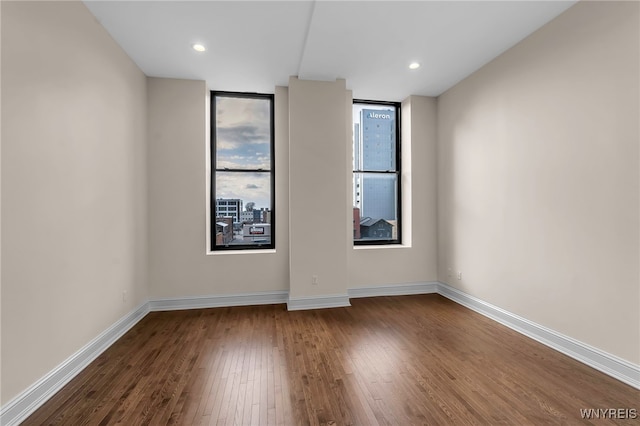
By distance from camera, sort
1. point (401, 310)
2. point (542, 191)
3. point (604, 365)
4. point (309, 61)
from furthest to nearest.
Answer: point (401, 310) → point (309, 61) → point (542, 191) → point (604, 365)

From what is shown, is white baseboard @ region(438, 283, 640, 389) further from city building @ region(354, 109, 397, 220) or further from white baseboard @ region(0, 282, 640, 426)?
city building @ region(354, 109, 397, 220)

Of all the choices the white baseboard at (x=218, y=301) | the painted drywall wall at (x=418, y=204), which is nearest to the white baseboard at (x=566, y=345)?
the painted drywall wall at (x=418, y=204)

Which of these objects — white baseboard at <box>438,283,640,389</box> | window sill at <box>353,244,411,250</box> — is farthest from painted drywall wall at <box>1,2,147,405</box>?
white baseboard at <box>438,283,640,389</box>

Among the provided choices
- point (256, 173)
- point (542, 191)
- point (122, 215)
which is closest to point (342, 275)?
point (256, 173)

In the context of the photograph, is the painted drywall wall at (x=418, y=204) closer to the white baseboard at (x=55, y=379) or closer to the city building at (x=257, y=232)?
the city building at (x=257, y=232)

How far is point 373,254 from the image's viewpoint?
170 inches

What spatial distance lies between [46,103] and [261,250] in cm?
276

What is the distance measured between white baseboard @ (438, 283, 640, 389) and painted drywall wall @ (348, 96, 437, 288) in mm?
884

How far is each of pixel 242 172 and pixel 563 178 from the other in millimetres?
3764

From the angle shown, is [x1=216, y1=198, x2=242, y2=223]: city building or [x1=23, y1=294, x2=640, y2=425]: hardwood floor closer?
[x1=23, y1=294, x2=640, y2=425]: hardwood floor

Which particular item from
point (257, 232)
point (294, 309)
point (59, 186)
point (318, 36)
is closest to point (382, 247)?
point (294, 309)

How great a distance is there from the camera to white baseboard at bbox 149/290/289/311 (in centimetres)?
375

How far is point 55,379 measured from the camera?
2.04 m

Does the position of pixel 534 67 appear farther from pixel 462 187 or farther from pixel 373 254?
pixel 373 254
